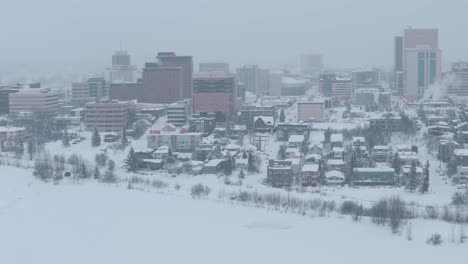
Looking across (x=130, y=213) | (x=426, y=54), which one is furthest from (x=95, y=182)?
(x=426, y=54)

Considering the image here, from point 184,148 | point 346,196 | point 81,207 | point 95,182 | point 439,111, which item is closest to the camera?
point 81,207

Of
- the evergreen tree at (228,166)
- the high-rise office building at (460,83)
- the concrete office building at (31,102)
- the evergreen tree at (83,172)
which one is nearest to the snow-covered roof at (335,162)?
the evergreen tree at (228,166)

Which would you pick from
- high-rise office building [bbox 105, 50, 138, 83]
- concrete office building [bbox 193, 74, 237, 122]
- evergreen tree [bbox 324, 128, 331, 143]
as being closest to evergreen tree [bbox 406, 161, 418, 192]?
evergreen tree [bbox 324, 128, 331, 143]

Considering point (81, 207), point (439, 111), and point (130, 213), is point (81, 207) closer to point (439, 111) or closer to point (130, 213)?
point (130, 213)

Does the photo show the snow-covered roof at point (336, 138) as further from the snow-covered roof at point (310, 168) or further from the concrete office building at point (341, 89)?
the concrete office building at point (341, 89)

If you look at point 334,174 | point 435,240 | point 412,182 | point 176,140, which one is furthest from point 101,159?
point 435,240

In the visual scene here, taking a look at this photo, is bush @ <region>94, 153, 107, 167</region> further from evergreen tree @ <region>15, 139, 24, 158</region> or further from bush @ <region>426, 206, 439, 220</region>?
bush @ <region>426, 206, 439, 220</region>

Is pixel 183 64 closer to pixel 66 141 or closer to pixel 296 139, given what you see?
pixel 66 141
